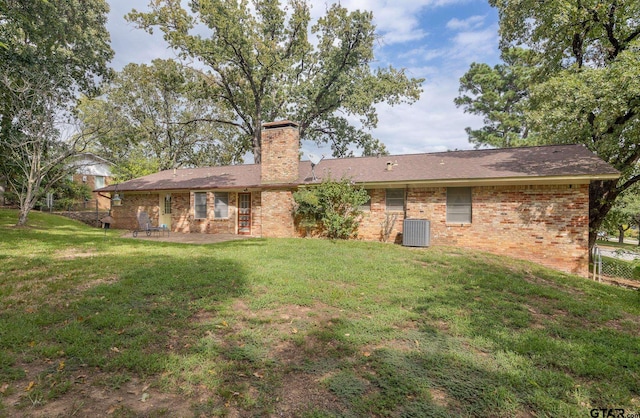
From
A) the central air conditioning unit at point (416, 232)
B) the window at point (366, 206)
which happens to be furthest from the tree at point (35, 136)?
the central air conditioning unit at point (416, 232)

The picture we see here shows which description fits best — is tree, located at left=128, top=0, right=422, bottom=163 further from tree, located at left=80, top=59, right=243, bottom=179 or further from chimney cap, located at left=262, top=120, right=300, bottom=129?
chimney cap, located at left=262, top=120, right=300, bottom=129

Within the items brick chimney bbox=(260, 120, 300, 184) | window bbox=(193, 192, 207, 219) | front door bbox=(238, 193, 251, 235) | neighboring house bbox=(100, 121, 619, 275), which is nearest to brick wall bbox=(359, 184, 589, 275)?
neighboring house bbox=(100, 121, 619, 275)

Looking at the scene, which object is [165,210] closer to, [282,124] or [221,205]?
[221,205]

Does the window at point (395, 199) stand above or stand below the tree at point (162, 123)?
below

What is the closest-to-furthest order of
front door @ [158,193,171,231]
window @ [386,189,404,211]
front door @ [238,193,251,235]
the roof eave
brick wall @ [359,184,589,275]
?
the roof eave, brick wall @ [359,184,589,275], window @ [386,189,404,211], front door @ [238,193,251,235], front door @ [158,193,171,231]

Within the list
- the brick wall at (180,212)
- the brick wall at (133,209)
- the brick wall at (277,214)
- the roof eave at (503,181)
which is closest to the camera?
the roof eave at (503,181)

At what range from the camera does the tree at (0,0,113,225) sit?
1388 cm

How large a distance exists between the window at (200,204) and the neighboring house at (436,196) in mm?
52

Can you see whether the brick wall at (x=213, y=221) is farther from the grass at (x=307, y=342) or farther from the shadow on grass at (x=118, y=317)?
the shadow on grass at (x=118, y=317)

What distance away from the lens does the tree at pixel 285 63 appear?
18328 millimetres

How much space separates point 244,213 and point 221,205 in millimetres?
1321

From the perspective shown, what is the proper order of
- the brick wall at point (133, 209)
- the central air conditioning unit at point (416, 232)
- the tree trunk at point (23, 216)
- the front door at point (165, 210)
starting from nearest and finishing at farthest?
1. the central air conditioning unit at point (416, 232)
2. the tree trunk at point (23, 216)
3. the front door at point (165, 210)
4. the brick wall at point (133, 209)

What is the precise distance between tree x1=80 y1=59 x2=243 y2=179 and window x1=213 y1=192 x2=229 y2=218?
1082cm

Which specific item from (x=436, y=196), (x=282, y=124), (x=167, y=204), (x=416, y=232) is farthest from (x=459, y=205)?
(x=167, y=204)
